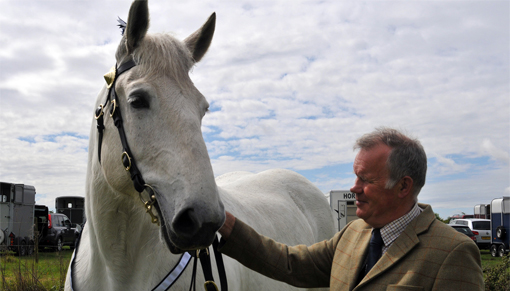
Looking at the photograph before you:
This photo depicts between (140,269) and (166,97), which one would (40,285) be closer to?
(140,269)

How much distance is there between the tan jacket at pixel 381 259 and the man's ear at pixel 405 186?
0.15 meters

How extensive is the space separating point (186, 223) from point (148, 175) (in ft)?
1.27

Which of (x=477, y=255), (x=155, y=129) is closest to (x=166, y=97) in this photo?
(x=155, y=129)

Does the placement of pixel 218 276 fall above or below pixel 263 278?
above

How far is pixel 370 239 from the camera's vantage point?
2.28m

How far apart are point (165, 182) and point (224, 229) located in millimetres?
627

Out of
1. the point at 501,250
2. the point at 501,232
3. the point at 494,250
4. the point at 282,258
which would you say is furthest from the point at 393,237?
the point at 494,250

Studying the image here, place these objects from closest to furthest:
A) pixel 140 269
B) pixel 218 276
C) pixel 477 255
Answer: pixel 477 255 → pixel 140 269 → pixel 218 276

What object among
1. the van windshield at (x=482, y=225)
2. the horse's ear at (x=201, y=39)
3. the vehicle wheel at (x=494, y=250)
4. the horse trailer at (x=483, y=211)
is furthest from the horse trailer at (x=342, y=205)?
the horse trailer at (x=483, y=211)

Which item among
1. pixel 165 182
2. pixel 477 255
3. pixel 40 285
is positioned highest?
pixel 165 182

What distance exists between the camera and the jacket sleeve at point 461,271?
1858 millimetres

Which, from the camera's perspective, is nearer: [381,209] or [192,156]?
[192,156]

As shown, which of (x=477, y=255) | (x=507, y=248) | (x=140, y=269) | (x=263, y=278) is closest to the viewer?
(x=477, y=255)

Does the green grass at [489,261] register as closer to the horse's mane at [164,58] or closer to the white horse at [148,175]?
the white horse at [148,175]
